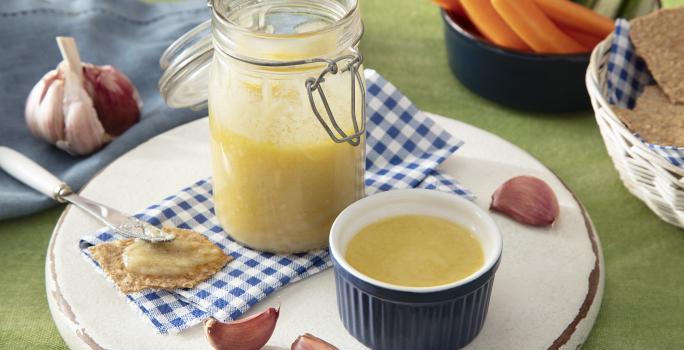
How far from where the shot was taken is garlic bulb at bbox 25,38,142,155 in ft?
5.21

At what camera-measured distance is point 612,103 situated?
1.59 m

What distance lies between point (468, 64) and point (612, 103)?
0.31 metres

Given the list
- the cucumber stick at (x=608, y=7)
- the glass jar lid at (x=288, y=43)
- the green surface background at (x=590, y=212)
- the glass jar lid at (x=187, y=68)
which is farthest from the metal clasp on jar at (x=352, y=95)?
the cucumber stick at (x=608, y=7)

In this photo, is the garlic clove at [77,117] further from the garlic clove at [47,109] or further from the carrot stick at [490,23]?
the carrot stick at [490,23]

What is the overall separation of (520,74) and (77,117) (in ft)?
2.75

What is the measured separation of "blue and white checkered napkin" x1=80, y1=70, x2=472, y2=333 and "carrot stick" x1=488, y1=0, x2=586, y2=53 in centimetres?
30

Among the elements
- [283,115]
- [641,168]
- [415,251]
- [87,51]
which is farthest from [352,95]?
[87,51]

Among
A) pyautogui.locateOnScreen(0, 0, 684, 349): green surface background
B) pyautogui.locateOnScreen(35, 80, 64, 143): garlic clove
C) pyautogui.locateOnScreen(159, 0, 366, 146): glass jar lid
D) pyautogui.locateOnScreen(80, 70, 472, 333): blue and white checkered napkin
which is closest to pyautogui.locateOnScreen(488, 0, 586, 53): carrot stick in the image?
pyautogui.locateOnScreen(0, 0, 684, 349): green surface background

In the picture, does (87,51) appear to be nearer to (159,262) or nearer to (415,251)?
(159,262)

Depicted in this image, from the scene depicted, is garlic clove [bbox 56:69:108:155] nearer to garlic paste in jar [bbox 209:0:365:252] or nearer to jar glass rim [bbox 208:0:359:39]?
garlic paste in jar [bbox 209:0:365:252]

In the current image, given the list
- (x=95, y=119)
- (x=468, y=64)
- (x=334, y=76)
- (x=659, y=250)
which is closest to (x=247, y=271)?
(x=334, y=76)

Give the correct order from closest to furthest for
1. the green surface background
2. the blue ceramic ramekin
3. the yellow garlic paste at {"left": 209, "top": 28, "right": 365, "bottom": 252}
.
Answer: the blue ceramic ramekin → the yellow garlic paste at {"left": 209, "top": 28, "right": 365, "bottom": 252} → the green surface background

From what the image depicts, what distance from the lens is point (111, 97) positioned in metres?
1.65

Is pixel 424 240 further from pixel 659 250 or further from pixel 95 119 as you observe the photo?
pixel 95 119
